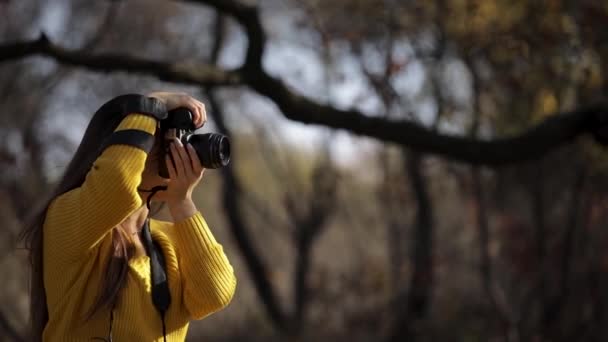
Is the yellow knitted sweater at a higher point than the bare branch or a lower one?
higher

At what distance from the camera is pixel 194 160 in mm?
2688

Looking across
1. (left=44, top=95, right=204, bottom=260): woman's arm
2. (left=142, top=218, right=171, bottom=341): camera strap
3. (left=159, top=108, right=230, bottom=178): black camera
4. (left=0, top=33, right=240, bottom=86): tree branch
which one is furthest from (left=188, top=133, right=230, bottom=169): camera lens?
(left=0, top=33, right=240, bottom=86): tree branch

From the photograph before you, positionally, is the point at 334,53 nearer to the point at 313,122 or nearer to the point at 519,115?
the point at 519,115

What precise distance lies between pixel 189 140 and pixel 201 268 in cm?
38

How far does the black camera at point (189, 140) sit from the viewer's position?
268cm

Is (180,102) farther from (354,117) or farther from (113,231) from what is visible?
(354,117)

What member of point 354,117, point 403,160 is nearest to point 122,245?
point 354,117

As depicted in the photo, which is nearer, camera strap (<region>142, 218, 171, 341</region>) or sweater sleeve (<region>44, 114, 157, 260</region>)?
sweater sleeve (<region>44, 114, 157, 260</region>)

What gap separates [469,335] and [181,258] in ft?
28.2

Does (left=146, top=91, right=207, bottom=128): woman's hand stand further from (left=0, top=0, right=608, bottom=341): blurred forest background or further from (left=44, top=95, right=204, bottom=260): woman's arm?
(left=0, top=0, right=608, bottom=341): blurred forest background

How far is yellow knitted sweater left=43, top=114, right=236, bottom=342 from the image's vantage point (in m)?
2.48

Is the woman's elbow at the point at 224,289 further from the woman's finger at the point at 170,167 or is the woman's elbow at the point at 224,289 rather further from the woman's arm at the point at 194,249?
the woman's finger at the point at 170,167

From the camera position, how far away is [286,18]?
10.9 meters

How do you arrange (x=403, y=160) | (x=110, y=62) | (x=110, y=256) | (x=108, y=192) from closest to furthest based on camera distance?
(x=108, y=192), (x=110, y=256), (x=110, y=62), (x=403, y=160)
